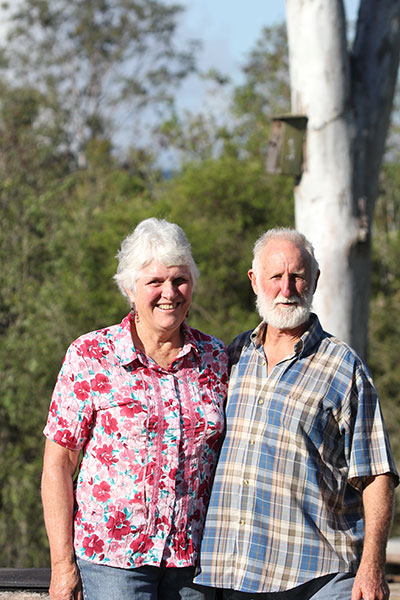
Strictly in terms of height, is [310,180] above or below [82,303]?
above

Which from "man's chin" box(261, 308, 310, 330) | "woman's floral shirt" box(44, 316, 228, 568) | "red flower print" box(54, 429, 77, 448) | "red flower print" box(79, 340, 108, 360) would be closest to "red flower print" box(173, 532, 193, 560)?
"woman's floral shirt" box(44, 316, 228, 568)

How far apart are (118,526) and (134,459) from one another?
0.18m

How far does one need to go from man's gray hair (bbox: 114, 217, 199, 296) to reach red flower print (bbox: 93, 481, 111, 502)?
1.79 feet

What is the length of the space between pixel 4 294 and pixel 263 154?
4.12 metres

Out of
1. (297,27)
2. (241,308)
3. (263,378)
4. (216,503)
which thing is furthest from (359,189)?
(241,308)

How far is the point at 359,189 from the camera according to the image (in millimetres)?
3930

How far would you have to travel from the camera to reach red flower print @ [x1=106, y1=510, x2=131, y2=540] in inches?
87.1

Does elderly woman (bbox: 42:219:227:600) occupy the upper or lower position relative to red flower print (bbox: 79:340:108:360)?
lower

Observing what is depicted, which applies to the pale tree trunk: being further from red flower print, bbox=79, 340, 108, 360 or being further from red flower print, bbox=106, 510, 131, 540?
red flower print, bbox=106, 510, 131, 540

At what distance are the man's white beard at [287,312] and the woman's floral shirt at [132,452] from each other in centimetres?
32

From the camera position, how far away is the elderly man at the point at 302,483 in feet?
7.23

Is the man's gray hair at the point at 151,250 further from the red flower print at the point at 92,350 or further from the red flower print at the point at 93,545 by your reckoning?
the red flower print at the point at 93,545

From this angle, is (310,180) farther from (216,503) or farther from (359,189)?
(216,503)

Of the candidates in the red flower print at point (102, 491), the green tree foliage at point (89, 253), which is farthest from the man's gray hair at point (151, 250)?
the green tree foliage at point (89, 253)
